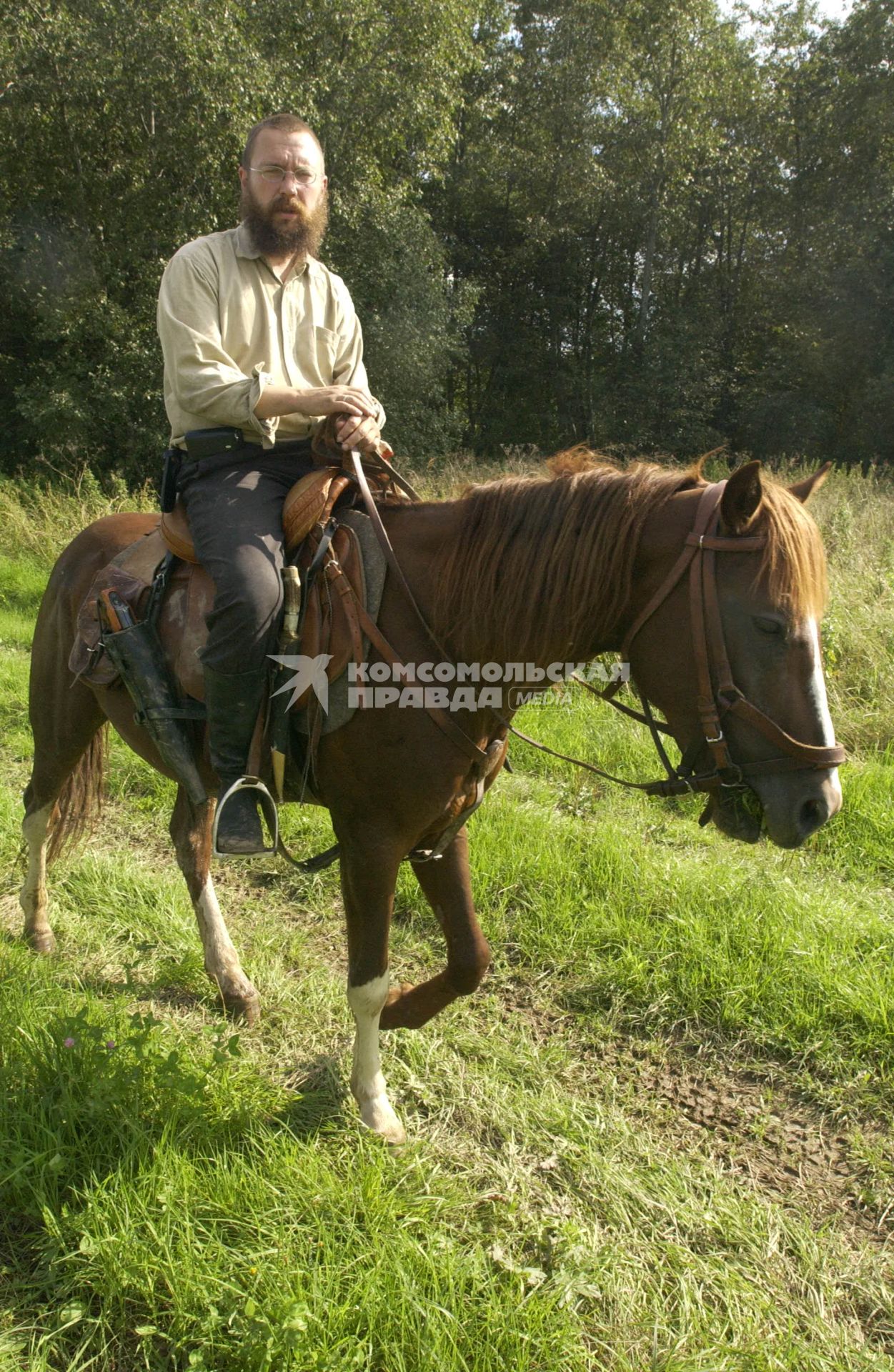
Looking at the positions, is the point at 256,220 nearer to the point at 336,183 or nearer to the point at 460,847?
the point at 460,847

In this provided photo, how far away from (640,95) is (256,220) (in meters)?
29.7

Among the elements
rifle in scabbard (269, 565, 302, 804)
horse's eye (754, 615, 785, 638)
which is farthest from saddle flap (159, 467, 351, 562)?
horse's eye (754, 615, 785, 638)

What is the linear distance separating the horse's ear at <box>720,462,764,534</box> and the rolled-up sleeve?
4.81ft

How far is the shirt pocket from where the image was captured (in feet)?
9.80

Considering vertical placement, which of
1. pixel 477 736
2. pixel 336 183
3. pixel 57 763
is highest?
pixel 336 183

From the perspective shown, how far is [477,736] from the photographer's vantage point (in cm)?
254

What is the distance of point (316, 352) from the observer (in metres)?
3.02

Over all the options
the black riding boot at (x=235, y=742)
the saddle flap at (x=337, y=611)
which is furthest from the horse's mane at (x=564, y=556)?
the black riding boot at (x=235, y=742)

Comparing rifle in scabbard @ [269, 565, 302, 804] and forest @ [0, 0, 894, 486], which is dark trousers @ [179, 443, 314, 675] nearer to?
rifle in scabbard @ [269, 565, 302, 804]

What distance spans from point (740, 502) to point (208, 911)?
8.85 feet

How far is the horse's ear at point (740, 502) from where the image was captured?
6.57 feet

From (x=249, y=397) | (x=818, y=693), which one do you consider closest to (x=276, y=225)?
(x=249, y=397)

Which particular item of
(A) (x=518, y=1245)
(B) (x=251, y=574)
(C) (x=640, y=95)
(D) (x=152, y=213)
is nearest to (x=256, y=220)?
(B) (x=251, y=574)

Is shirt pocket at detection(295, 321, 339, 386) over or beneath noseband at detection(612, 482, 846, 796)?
over
